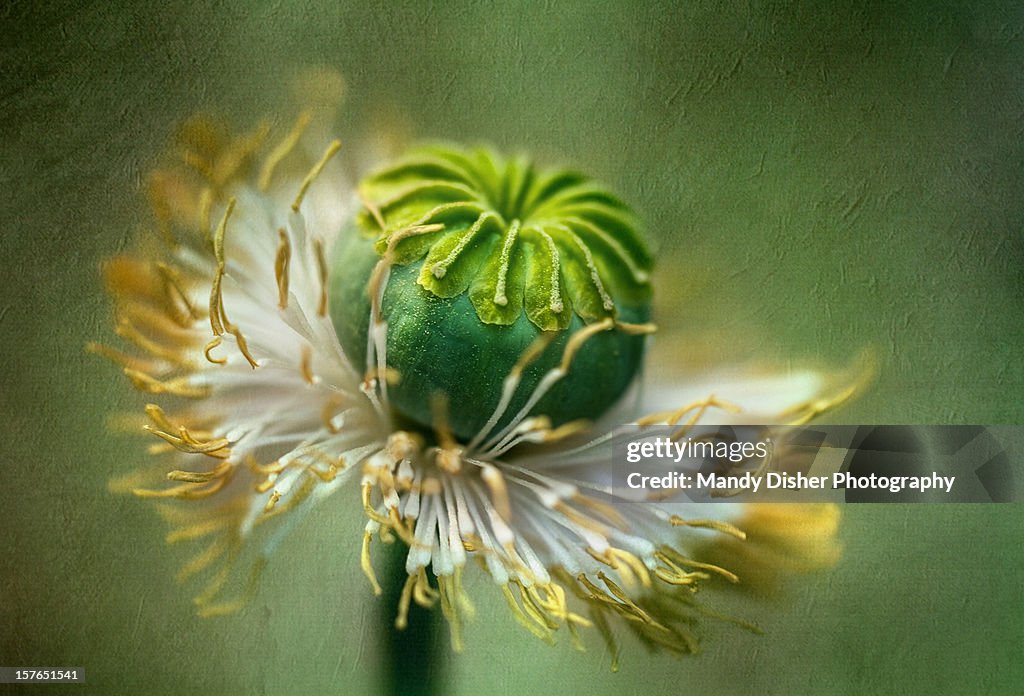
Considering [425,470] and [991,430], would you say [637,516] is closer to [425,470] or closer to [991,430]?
[425,470]

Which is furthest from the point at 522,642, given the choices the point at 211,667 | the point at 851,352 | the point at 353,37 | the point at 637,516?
the point at 353,37

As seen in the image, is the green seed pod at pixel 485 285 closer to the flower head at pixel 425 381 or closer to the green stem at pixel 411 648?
the flower head at pixel 425 381

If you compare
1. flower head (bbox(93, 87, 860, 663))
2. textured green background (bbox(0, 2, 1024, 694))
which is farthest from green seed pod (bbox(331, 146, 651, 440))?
textured green background (bbox(0, 2, 1024, 694))

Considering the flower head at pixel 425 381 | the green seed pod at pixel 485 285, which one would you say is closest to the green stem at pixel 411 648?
the flower head at pixel 425 381

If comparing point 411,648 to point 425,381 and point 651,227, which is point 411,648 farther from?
point 651,227

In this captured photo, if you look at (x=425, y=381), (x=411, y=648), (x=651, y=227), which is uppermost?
(x=651, y=227)

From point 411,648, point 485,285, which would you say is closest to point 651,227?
point 485,285

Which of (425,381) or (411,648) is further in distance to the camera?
(411,648)

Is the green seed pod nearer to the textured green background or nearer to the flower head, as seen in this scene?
the flower head
